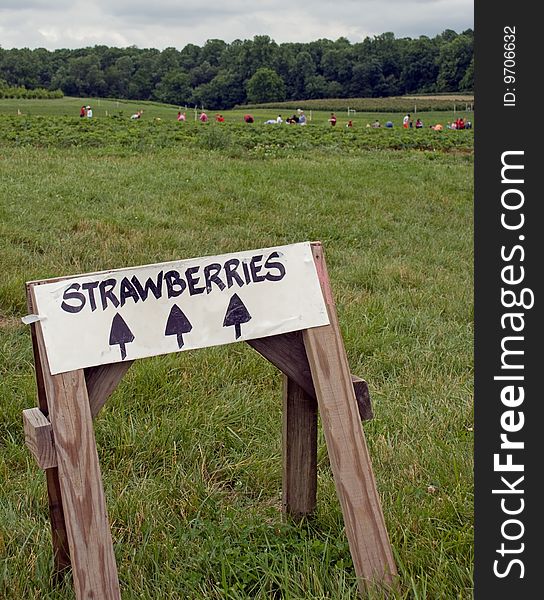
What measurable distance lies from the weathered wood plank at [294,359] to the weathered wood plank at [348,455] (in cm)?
8

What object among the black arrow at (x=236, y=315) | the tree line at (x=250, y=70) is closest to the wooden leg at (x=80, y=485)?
the black arrow at (x=236, y=315)

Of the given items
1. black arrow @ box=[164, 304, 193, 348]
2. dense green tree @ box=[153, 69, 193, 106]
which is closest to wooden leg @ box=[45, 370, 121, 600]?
black arrow @ box=[164, 304, 193, 348]

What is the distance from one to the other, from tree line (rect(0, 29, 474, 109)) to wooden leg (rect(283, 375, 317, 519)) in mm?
88689

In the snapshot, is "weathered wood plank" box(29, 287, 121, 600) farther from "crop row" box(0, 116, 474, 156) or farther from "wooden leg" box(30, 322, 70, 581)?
"crop row" box(0, 116, 474, 156)

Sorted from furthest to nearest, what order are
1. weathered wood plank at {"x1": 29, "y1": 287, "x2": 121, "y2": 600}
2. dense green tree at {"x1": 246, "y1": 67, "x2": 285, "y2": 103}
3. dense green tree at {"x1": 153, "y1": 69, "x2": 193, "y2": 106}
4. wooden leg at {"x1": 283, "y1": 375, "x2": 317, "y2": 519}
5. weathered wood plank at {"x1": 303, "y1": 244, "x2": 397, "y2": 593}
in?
dense green tree at {"x1": 246, "y1": 67, "x2": 285, "y2": 103} < dense green tree at {"x1": 153, "y1": 69, "x2": 193, "y2": 106} < wooden leg at {"x1": 283, "y1": 375, "x2": 317, "y2": 519} < weathered wood plank at {"x1": 303, "y1": 244, "x2": 397, "y2": 593} < weathered wood plank at {"x1": 29, "y1": 287, "x2": 121, "y2": 600}

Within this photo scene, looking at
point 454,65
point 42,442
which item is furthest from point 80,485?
point 454,65

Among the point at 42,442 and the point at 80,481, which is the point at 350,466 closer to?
the point at 80,481

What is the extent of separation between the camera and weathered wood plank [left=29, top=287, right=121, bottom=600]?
6.97 ft

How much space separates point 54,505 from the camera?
244cm

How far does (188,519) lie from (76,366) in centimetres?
110

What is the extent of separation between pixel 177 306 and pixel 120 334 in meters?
0.19

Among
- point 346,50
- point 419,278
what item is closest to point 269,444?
point 419,278

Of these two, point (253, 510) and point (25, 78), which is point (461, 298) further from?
point (25, 78)

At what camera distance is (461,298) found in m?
6.26
